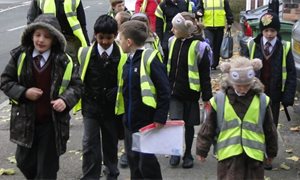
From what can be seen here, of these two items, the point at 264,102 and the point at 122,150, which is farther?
the point at 122,150

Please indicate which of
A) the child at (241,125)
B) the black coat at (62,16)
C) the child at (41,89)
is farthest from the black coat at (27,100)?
the black coat at (62,16)

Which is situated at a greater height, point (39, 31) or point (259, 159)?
point (39, 31)

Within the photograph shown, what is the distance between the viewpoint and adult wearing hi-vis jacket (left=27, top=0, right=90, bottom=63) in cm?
718

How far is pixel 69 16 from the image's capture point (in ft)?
23.6

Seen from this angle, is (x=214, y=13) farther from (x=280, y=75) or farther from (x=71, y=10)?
(x=280, y=75)

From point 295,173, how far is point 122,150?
1.99 metres

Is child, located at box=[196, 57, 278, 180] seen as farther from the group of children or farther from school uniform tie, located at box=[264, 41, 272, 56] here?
school uniform tie, located at box=[264, 41, 272, 56]

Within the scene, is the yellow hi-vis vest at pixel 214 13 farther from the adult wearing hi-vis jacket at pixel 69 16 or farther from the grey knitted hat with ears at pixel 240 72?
the grey knitted hat with ears at pixel 240 72

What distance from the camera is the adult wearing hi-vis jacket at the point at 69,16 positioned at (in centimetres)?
718

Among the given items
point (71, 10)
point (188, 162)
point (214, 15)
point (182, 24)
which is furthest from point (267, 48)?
point (214, 15)

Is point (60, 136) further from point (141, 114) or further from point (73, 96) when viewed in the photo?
point (141, 114)

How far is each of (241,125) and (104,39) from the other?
1587 mm

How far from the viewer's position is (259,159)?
4.62 m

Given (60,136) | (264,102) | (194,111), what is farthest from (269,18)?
(60,136)
